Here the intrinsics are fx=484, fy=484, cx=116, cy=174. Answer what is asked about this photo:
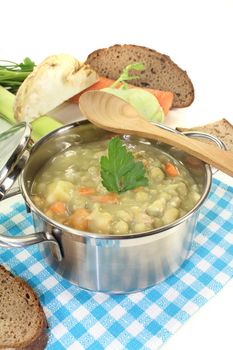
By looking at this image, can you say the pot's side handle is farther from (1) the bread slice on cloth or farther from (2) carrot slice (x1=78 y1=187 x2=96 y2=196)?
(1) the bread slice on cloth

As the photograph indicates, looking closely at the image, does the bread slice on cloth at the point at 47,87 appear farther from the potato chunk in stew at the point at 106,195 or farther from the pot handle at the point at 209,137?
the pot handle at the point at 209,137

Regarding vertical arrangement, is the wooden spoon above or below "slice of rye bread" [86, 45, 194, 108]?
above

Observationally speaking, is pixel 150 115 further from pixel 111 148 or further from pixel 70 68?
pixel 111 148

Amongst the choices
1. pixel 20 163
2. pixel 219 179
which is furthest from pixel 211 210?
pixel 20 163

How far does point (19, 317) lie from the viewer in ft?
6.27

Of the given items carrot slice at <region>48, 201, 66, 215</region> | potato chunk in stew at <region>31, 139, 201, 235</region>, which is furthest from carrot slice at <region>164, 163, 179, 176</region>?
carrot slice at <region>48, 201, 66, 215</region>

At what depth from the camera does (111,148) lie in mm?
2002

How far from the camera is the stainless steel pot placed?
5.82ft

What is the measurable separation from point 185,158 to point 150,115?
68 centimetres

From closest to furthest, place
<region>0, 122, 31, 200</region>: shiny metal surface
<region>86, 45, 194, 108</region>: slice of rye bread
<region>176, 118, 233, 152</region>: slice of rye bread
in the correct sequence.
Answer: <region>0, 122, 31, 200</region>: shiny metal surface
<region>176, 118, 233, 152</region>: slice of rye bread
<region>86, 45, 194, 108</region>: slice of rye bread

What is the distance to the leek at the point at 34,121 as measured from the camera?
2.99 m

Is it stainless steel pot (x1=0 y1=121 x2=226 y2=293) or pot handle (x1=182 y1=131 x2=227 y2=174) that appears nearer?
stainless steel pot (x1=0 y1=121 x2=226 y2=293)

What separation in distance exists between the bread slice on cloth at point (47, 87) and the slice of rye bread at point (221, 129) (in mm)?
770

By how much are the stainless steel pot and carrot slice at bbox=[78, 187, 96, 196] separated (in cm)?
23
